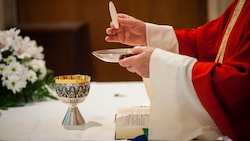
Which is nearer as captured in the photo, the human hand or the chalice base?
the chalice base

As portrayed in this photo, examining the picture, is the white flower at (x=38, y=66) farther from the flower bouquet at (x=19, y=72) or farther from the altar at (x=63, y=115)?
the altar at (x=63, y=115)

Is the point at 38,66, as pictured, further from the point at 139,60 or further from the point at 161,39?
the point at 139,60

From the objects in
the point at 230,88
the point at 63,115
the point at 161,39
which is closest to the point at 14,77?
the point at 63,115

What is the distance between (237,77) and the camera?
1.12 m

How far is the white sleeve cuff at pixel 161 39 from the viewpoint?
5.29 feet

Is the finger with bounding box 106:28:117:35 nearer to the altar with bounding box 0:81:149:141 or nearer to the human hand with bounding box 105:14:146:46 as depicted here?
the human hand with bounding box 105:14:146:46

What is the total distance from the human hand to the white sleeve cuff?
2cm

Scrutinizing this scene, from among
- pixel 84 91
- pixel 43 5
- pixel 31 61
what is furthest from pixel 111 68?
pixel 84 91

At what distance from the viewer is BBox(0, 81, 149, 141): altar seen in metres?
1.26

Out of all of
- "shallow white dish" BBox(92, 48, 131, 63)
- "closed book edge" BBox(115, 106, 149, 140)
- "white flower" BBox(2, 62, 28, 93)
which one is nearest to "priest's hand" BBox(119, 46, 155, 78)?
"shallow white dish" BBox(92, 48, 131, 63)

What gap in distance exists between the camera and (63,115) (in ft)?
4.90

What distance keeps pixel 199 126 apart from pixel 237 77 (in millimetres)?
163

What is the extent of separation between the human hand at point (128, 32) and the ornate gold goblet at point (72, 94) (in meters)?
0.28

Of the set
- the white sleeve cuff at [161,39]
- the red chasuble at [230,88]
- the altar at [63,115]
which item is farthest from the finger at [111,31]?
the red chasuble at [230,88]
